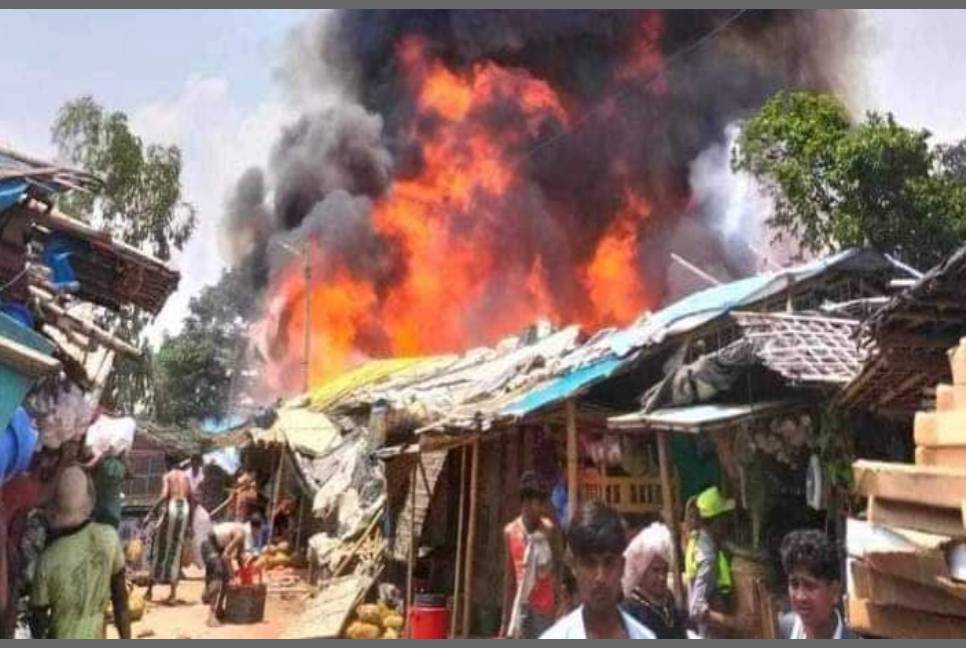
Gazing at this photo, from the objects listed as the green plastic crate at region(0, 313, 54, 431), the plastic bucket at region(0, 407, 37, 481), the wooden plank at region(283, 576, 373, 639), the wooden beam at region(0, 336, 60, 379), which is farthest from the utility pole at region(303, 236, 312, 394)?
the wooden beam at region(0, 336, 60, 379)

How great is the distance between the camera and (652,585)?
19.0 feet

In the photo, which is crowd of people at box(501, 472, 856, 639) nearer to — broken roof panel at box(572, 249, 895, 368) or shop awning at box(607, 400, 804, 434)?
shop awning at box(607, 400, 804, 434)

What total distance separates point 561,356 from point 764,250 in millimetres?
1920

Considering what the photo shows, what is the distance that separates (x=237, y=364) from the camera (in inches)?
390

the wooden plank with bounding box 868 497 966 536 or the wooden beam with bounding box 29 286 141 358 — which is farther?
the wooden beam with bounding box 29 286 141 358

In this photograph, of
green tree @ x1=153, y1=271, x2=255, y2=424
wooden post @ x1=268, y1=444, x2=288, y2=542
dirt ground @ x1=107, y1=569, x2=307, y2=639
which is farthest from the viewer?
wooden post @ x1=268, y1=444, x2=288, y2=542

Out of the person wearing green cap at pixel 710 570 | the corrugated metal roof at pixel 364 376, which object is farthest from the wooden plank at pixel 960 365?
the corrugated metal roof at pixel 364 376

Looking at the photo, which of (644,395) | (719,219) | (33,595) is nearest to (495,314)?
(719,219)

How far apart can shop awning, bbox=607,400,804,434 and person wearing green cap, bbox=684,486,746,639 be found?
0.58 m

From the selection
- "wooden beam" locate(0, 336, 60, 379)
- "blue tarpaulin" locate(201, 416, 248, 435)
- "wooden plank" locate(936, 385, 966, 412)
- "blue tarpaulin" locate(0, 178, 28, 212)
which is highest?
"blue tarpaulin" locate(0, 178, 28, 212)

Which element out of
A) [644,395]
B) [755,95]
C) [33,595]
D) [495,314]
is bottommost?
[33,595]

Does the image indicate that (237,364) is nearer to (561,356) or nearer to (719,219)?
(561,356)

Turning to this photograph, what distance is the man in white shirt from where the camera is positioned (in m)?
3.48

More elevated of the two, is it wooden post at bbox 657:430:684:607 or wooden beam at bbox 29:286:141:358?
wooden beam at bbox 29:286:141:358
